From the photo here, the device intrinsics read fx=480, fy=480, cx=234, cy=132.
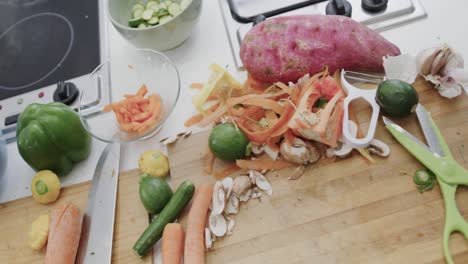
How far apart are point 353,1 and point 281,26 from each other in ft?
0.87

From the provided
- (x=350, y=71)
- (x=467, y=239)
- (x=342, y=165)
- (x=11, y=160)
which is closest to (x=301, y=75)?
(x=350, y=71)

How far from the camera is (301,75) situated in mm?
1093

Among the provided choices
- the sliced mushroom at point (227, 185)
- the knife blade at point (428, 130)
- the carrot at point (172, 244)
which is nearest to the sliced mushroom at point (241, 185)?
the sliced mushroom at point (227, 185)

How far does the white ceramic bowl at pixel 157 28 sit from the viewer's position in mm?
1180

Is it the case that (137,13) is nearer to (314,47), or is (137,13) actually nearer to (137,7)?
(137,7)

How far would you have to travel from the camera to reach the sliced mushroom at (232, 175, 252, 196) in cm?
100

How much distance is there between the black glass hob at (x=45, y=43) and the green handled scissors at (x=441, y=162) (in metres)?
0.83

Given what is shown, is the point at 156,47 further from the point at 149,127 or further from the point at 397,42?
the point at 397,42

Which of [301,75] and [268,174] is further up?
[301,75]

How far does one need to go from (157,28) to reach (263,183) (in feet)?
1.54

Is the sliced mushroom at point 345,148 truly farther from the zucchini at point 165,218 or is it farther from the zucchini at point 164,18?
the zucchini at point 164,18

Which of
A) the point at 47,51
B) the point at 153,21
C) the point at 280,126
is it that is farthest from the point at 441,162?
the point at 47,51

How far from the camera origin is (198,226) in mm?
971

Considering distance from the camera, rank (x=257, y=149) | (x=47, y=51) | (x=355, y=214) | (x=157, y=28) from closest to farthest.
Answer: (x=355, y=214)
(x=257, y=149)
(x=157, y=28)
(x=47, y=51)
